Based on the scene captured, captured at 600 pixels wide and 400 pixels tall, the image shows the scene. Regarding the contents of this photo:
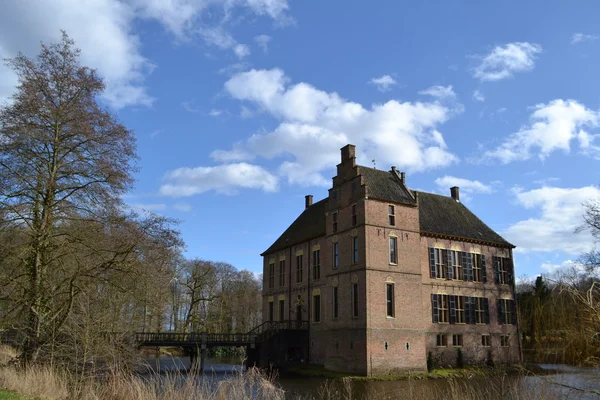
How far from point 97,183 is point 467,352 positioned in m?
26.1

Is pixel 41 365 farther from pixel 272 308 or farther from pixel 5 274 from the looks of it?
pixel 272 308

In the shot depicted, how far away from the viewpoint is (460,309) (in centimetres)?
3219

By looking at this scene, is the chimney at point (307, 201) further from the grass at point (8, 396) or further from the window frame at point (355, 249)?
the grass at point (8, 396)

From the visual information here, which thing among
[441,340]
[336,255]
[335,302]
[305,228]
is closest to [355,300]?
[335,302]

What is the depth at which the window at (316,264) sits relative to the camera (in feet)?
109

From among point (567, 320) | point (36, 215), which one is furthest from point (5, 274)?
point (567, 320)

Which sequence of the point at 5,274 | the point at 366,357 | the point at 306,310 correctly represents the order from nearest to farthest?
the point at 5,274
the point at 366,357
the point at 306,310

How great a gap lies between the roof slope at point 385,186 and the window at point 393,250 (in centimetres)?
229

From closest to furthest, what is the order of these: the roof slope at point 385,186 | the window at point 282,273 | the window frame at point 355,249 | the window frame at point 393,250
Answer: the window frame at point 355,249 < the window frame at point 393,250 < the roof slope at point 385,186 < the window at point 282,273

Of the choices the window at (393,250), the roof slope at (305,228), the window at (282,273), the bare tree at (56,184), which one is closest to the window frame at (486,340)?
the window at (393,250)

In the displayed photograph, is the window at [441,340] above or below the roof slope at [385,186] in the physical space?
below

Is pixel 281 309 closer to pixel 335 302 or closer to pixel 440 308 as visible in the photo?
pixel 335 302

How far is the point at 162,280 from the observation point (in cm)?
1434

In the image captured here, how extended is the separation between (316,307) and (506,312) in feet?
44.7
